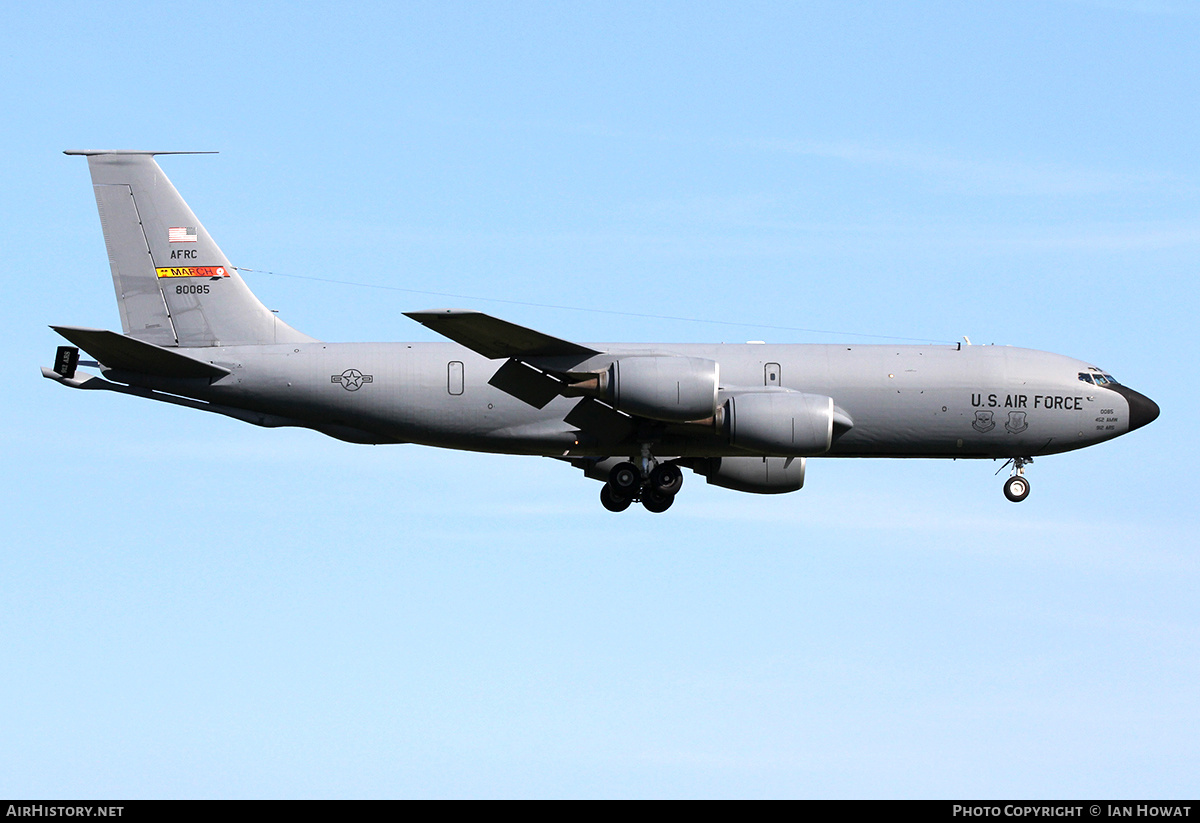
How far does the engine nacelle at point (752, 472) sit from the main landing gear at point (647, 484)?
98.2 inches

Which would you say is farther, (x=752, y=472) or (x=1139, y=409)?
(x=752, y=472)

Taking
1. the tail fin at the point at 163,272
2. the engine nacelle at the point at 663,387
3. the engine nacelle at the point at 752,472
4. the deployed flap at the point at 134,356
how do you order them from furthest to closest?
the engine nacelle at the point at 752,472
the tail fin at the point at 163,272
the engine nacelle at the point at 663,387
the deployed flap at the point at 134,356

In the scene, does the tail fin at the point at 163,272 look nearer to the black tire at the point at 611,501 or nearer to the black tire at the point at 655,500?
the black tire at the point at 611,501

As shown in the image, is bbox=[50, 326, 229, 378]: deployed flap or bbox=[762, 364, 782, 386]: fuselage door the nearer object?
bbox=[50, 326, 229, 378]: deployed flap

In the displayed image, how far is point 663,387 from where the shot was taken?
34906 millimetres

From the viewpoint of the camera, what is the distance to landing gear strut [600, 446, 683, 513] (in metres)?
38.0

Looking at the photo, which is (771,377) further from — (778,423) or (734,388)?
(778,423)

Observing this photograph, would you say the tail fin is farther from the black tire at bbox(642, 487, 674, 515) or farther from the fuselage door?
the fuselage door

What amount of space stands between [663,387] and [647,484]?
4091 millimetres

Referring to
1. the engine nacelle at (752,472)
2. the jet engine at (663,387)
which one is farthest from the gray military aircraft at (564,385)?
the engine nacelle at (752,472)

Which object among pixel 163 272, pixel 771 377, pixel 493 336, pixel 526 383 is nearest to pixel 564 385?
pixel 526 383

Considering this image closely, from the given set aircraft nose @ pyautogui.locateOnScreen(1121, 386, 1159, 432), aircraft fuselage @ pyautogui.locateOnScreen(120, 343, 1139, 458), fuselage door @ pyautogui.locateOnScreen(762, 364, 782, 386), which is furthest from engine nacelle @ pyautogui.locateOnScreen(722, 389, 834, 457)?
aircraft nose @ pyautogui.locateOnScreen(1121, 386, 1159, 432)

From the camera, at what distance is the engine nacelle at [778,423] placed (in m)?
35.7

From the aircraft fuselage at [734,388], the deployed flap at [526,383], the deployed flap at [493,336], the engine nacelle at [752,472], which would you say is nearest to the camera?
the deployed flap at [493,336]
